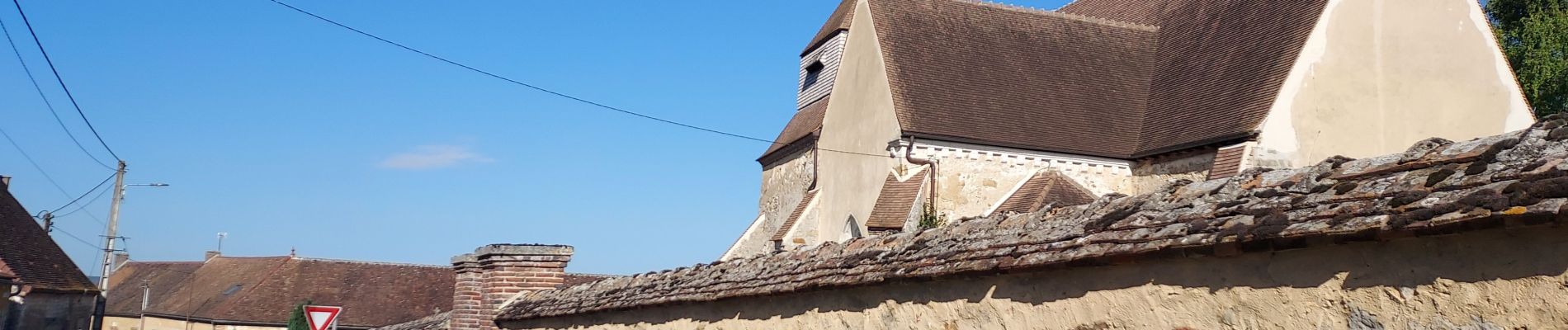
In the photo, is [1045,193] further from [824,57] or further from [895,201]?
[824,57]

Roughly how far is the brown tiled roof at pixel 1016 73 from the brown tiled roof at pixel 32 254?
77.1 feet

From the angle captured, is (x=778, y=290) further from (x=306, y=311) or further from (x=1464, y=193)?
(x=306, y=311)

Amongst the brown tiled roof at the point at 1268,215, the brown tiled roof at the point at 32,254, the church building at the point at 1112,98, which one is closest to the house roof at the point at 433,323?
the church building at the point at 1112,98

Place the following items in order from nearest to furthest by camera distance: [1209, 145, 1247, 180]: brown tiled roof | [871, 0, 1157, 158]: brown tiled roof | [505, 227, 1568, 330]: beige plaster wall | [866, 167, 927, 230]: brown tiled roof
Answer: [505, 227, 1568, 330]: beige plaster wall < [1209, 145, 1247, 180]: brown tiled roof < [866, 167, 927, 230]: brown tiled roof < [871, 0, 1157, 158]: brown tiled roof

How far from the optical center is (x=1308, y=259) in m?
4.00

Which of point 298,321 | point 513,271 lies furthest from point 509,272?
point 298,321

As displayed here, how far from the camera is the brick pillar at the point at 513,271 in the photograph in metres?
11.9

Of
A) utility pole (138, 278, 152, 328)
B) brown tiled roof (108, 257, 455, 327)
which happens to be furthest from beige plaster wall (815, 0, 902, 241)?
utility pole (138, 278, 152, 328)

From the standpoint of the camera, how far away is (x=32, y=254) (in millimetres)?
34406

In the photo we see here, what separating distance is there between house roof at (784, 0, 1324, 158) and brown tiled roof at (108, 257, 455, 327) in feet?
89.5

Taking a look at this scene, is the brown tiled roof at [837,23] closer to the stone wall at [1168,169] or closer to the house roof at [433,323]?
the stone wall at [1168,169]

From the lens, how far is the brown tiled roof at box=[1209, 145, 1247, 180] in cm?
1842

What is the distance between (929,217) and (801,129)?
690cm

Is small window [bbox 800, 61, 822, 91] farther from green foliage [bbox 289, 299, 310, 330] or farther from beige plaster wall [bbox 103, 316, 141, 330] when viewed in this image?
beige plaster wall [bbox 103, 316, 141, 330]
